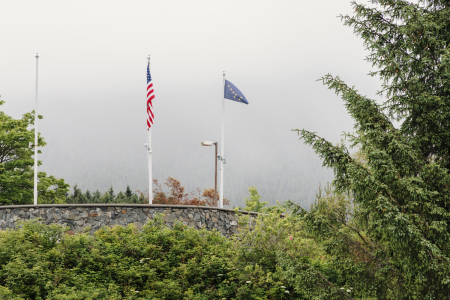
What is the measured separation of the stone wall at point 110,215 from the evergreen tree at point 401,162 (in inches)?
313

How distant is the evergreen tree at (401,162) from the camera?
18.0 feet

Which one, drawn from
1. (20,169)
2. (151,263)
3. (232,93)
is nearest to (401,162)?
(151,263)

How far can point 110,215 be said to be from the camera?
14.1 m

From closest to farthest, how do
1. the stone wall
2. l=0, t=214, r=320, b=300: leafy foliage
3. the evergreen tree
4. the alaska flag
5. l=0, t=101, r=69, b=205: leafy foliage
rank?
1. the evergreen tree
2. l=0, t=214, r=320, b=300: leafy foliage
3. the stone wall
4. the alaska flag
5. l=0, t=101, r=69, b=205: leafy foliage

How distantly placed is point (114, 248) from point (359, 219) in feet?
19.2

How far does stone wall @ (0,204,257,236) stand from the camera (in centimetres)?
1385

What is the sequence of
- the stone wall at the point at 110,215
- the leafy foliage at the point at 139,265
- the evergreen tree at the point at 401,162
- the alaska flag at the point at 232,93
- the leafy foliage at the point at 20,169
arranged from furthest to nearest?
1. the leafy foliage at the point at 20,169
2. the alaska flag at the point at 232,93
3. the stone wall at the point at 110,215
4. the leafy foliage at the point at 139,265
5. the evergreen tree at the point at 401,162

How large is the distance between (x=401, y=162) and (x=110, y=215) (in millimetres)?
10686

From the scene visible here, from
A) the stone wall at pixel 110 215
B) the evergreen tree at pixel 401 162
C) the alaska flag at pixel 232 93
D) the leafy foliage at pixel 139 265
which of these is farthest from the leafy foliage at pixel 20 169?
the evergreen tree at pixel 401 162

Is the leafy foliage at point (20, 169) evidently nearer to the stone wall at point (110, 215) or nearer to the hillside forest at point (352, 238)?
the stone wall at point (110, 215)

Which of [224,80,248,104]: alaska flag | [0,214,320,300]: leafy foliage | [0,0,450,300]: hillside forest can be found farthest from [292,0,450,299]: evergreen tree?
[224,80,248,104]: alaska flag

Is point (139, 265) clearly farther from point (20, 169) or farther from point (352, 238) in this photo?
point (20, 169)

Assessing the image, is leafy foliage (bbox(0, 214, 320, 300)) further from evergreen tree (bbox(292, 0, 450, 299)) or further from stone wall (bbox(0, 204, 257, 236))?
stone wall (bbox(0, 204, 257, 236))

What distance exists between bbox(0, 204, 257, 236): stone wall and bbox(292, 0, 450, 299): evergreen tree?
7.95 meters
